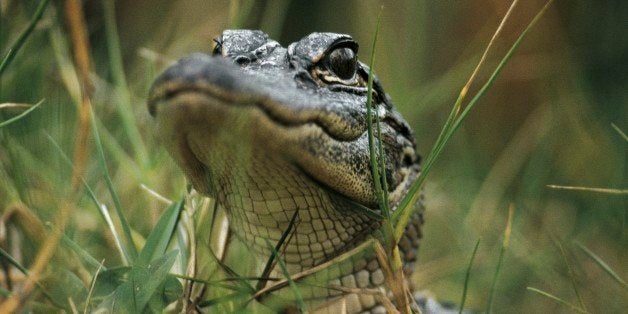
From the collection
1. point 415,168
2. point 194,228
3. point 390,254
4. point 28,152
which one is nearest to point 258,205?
point 194,228

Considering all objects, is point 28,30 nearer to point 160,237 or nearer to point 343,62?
point 160,237

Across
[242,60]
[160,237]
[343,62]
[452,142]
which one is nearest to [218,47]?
[242,60]

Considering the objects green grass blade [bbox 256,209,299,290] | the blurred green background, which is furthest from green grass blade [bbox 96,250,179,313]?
the blurred green background

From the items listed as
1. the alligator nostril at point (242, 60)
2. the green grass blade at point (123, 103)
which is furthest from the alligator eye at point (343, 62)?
the green grass blade at point (123, 103)

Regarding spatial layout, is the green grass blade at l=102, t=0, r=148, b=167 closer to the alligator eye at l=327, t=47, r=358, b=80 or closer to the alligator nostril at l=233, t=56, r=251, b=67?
the alligator nostril at l=233, t=56, r=251, b=67

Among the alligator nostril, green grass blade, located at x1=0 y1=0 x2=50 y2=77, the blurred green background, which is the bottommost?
the blurred green background

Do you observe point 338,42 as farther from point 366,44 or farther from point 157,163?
point 366,44
